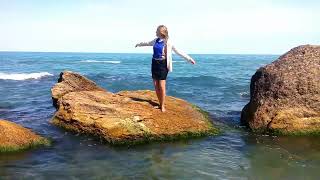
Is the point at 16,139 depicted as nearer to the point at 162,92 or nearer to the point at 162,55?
the point at 162,92

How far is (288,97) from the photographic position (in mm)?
10852

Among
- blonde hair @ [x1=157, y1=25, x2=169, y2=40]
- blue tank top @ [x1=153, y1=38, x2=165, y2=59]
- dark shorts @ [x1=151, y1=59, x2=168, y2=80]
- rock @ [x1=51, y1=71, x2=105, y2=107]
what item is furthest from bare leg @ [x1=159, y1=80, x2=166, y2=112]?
rock @ [x1=51, y1=71, x2=105, y2=107]

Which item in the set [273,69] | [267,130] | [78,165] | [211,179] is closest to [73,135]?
[78,165]

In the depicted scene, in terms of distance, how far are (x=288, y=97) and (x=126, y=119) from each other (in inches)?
175

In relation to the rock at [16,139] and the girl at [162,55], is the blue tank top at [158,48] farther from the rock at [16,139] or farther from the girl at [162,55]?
the rock at [16,139]

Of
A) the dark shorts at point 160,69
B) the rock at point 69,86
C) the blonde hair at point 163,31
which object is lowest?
the rock at point 69,86

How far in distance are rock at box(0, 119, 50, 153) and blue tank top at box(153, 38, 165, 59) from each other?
10.8 feet

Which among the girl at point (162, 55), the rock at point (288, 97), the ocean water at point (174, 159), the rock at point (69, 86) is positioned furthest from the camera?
the rock at point (69, 86)

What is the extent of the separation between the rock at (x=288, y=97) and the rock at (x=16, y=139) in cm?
563

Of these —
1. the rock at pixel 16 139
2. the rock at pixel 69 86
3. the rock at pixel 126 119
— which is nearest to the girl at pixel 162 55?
the rock at pixel 126 119

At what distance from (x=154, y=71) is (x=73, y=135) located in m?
2.54

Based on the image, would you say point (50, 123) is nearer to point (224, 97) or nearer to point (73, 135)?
point (73, 135)

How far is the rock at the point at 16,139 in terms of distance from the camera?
866 cm

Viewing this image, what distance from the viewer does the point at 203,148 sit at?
30.6ft
